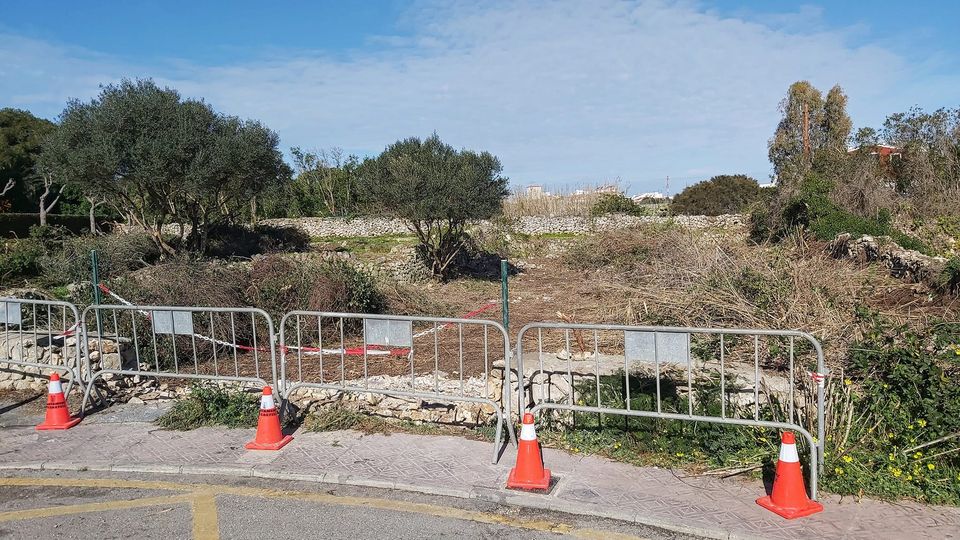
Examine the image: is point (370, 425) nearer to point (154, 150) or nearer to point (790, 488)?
point (790, 488)

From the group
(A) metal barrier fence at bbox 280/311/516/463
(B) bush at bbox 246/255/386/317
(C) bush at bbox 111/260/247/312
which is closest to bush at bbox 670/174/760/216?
(B) bush at bbox 246/255/386/317

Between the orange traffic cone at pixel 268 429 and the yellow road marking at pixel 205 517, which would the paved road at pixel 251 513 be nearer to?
the yellow road marking at pixel 205 517

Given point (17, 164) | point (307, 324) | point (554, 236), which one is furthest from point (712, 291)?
point (17, 164)

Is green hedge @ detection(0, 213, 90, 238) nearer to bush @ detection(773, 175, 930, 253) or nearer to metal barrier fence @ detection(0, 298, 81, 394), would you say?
metal barrier fence @ detection(0, 298, 81, 394)

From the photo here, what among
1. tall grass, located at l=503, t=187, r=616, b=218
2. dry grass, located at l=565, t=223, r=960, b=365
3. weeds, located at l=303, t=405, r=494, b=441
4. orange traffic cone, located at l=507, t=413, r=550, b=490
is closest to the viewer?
orange traffic cone, located at l=507, t=413, r=550, b=490

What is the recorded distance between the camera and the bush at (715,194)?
36281 millimetres

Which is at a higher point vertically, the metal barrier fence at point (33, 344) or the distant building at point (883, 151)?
the distant building at point (883, 151)

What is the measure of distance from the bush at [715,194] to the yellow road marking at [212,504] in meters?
33.0

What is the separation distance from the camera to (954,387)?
4.84 meters

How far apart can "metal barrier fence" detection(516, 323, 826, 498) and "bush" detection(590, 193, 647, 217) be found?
24339 millimetres

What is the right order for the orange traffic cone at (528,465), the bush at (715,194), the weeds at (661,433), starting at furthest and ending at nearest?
1. the bush at (715,194)
2. the weeds at (661,433)
3. the orange traffic cone at (528,465)

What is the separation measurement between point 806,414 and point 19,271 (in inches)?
712

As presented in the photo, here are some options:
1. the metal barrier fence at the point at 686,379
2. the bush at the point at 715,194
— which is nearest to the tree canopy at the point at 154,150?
the metal barrier fence at the point at 686,379

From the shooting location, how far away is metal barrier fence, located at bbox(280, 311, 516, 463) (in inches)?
230
